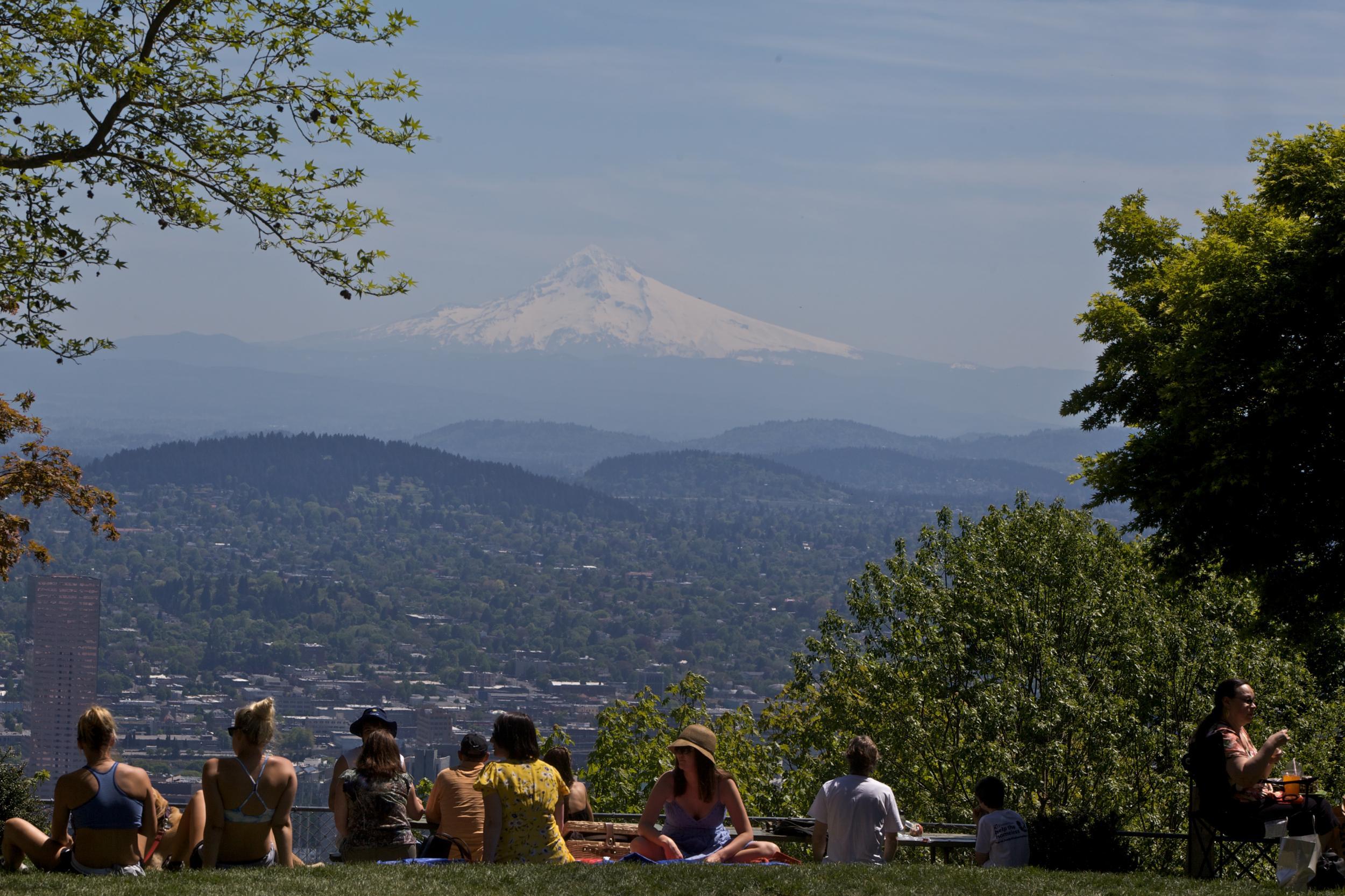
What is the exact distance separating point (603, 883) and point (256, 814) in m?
2.17

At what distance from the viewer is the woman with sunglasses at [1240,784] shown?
906 cm

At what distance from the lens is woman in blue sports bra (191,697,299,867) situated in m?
8.12

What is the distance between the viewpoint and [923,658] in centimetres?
2766


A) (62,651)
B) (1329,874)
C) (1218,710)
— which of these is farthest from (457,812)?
(62,651)

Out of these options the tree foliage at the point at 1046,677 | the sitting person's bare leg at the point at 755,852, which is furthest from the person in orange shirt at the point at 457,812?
the tree foliage at the point at 1046,677

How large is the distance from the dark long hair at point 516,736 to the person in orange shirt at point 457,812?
24.1 inches

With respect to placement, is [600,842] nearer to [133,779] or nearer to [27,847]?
[133,779]

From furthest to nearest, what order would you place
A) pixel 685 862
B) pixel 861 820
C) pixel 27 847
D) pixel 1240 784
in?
pixel 861 820, pixel 1240 784, pixel 685 862, pixel 27 847

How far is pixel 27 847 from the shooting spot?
8781 millimetres

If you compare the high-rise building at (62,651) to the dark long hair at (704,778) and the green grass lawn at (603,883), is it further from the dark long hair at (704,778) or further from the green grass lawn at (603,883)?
the dark long hair at (704,778)

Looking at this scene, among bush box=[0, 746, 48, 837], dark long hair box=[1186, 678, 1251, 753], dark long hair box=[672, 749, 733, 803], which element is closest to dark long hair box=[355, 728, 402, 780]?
dark long hair box=[672, 749, 733, 803]

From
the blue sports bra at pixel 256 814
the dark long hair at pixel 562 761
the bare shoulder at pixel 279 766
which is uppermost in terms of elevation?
the bare shoulder at pixel 279 766

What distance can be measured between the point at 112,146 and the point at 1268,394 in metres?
11.4

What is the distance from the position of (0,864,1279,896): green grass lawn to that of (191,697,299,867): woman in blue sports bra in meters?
0.17
